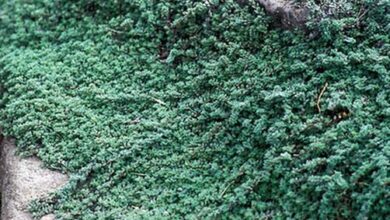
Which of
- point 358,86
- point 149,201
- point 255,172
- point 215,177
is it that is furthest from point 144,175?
point 358,86

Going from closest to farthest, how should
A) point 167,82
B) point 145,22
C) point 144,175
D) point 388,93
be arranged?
point 388,93 < point 144,175 < point 167,82 < point 145,22

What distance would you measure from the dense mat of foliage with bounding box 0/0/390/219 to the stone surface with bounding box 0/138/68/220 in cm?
6

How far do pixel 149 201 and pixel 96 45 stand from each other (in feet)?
3.79

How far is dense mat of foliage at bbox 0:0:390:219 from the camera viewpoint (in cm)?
297

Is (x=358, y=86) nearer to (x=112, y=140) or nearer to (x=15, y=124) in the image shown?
(x=112, y=140)

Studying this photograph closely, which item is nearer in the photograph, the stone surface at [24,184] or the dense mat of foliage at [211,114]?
the dense mat of foliage at [211,114]

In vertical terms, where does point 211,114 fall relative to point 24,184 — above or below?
above

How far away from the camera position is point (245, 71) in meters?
3.38

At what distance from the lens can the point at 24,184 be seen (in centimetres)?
336

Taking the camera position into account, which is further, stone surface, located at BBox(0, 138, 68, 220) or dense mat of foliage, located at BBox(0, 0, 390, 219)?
stone surface, located at BBox(0, 138, 68, 220)

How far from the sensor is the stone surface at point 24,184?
329 cm

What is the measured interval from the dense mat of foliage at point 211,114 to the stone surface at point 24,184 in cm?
6

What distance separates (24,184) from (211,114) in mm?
1023

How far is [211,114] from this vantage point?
332cm
